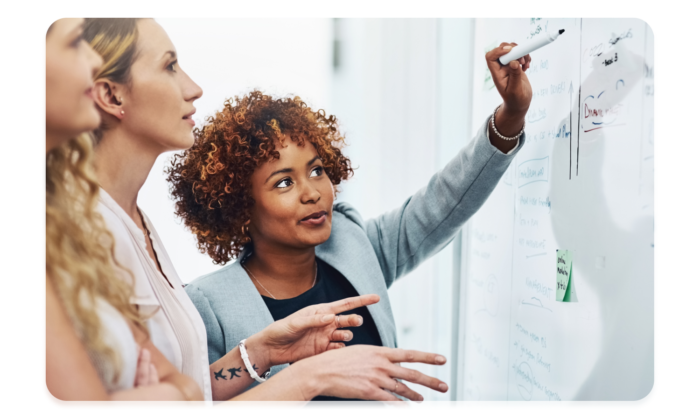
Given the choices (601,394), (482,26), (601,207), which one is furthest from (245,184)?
(601,394)

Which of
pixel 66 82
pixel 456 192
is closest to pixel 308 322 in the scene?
pixel 456 192

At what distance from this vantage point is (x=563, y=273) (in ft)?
4.12

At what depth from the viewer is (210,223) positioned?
1242 millimetres

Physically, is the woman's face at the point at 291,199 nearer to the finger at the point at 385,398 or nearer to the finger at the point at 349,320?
the finger at the point at 349,320

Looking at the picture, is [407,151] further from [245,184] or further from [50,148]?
[50,148]

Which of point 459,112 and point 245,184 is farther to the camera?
point 459,112

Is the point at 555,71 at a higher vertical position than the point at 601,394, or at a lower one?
higher

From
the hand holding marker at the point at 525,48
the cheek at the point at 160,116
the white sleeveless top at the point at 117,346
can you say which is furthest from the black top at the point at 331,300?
the hand holding marker at the point at 525,48

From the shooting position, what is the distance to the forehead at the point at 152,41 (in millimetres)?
1204

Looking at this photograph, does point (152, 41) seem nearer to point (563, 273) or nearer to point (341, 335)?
point (341, 335)

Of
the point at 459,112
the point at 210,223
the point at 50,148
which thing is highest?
the point at 459,112

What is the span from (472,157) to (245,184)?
571 millimetres

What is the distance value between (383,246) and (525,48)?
0.60m

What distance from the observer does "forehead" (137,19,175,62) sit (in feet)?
3.95
